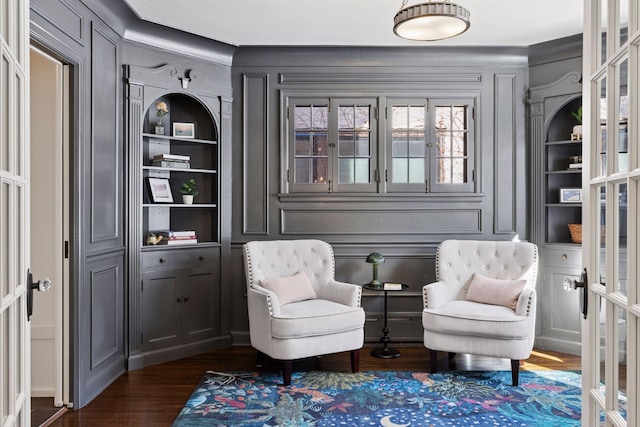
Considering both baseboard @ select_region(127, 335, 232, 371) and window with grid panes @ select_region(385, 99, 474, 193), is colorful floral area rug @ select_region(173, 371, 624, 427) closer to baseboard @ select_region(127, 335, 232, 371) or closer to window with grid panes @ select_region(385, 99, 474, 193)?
baseboard @ select_region(127, 335, 232, 371)

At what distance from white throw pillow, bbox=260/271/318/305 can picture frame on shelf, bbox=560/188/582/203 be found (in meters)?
2.42

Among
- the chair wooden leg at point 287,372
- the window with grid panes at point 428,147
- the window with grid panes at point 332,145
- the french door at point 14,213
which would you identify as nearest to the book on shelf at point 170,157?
the window with grid panes at point 332,145

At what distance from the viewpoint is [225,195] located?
4.21m

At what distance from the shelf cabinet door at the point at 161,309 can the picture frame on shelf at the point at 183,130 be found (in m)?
1.20

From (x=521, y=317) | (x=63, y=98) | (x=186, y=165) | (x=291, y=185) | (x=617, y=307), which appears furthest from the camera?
(x=291, y=185)

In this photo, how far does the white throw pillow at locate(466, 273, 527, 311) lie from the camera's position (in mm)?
3510

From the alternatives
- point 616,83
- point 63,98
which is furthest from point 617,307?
point 63,98

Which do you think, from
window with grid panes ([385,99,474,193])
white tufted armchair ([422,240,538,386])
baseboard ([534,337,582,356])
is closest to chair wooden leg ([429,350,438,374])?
white tufted armchair ([422,240,538,386])

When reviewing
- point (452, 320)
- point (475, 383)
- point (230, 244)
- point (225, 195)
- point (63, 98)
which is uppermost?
point (63, 98)

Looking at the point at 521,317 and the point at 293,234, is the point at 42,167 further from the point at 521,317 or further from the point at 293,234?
the point at 521,317

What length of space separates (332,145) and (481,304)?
1.92 metres

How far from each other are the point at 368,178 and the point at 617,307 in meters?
3.25

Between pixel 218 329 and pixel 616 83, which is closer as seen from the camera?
pixel 616 83

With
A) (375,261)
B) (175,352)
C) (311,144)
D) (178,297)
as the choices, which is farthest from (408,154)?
(175,352)
